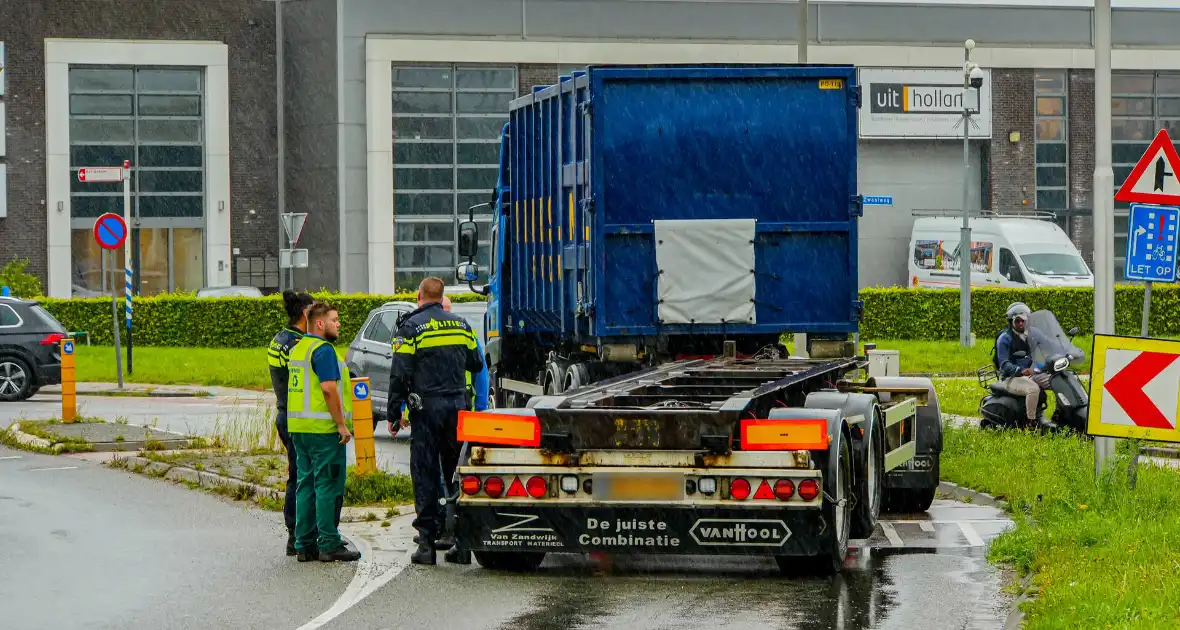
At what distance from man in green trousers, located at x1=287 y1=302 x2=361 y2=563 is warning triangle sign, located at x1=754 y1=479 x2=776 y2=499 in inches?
106

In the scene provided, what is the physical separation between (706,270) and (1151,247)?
405cm

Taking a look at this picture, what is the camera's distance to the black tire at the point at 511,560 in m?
10.4

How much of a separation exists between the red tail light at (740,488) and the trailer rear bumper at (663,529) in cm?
7

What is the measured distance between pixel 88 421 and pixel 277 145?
33422 mm

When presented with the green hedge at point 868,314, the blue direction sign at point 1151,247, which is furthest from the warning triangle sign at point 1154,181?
the green hedge at point 868,314

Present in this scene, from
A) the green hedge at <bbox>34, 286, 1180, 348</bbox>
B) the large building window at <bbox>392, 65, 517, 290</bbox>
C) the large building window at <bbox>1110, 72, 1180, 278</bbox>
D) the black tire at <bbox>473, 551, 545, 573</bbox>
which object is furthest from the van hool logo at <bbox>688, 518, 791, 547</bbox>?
the large building window at <bbox>1110, 72, 1180, 278</bbox>

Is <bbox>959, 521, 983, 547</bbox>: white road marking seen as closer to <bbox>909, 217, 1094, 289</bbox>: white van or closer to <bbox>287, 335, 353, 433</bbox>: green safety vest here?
<bbox>287, 335, 353, 433</bbox>: green safety vest

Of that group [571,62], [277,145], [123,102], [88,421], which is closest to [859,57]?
[571,62]

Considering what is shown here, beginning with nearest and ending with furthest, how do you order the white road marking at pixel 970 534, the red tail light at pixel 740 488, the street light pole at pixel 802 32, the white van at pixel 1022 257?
the red tail light at pixel 740 488
the white road marking at pixel 970 534
the street light pole at pixel 802 32
the white van at pixel 1022 257

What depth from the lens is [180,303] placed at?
36562 mm

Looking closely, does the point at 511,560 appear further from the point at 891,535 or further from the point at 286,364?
the point at 891,535

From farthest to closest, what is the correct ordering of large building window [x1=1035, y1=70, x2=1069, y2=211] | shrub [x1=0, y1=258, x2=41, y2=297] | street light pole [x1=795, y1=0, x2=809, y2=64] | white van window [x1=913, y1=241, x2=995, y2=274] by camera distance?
1. large building window [x1=1035, y1=70, x2=1069, y2=211]
2. shrub [x1=0, y1=258, x2=41, y2=297]
3. white van window [x1=913, y1=241, x2=995, y2=274]
4. street light pole [x1=795, y1=0, x2=809, y2=64]

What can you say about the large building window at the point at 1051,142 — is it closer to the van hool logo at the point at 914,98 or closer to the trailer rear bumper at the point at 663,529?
the van hool logo at the point at 914,98

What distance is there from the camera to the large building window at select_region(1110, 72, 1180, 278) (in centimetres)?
5403
